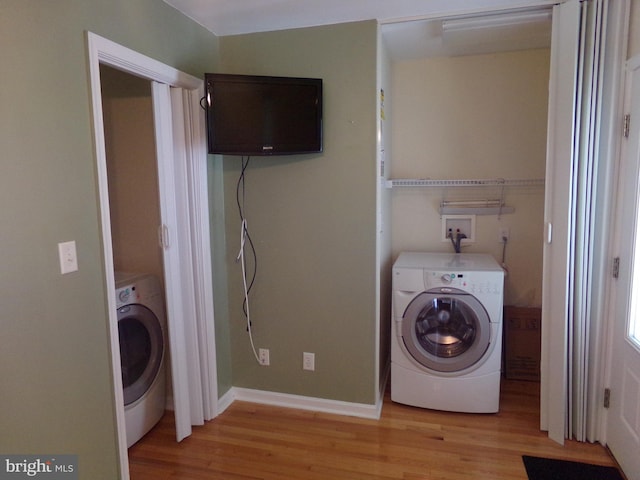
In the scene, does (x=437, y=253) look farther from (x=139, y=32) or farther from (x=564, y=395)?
(x=139, y=32)

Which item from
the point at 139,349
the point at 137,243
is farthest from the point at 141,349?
the point at 137,243

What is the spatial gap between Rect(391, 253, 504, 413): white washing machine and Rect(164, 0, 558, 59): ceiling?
1386 millimetres

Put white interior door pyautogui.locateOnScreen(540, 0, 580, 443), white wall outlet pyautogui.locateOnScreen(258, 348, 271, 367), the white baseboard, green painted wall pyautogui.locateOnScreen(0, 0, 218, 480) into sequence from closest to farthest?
1. green painted wall pyautogui.locateOnScreen(0, 0, 218, 480)
2. white interior door pyautogui.locateOnScreen(540, 0, 580, 443)
3. the white baseboard
4. white wall outlet pyautogui.locateOnScreen(258, 348, 271, 367)

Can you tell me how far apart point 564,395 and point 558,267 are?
2.28 feet

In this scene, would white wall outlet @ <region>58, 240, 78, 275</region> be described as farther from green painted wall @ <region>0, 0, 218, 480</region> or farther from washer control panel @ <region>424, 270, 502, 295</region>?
washer control panel @ <region>424, 270, 502, 295</region>

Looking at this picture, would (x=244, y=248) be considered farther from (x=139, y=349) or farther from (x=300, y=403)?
(x=300, y=403)

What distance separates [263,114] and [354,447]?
188 centimetres

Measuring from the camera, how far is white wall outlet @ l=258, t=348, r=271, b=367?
2688 millimetres

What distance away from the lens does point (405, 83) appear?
119 inches

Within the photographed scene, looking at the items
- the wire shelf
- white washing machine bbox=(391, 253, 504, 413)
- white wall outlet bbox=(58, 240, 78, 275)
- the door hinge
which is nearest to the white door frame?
white wall outlet bbox=(58, 240, 78, 275)

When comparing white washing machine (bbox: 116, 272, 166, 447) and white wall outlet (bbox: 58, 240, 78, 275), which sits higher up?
white wall outlet (bbox: 58, 240, 78, 275)

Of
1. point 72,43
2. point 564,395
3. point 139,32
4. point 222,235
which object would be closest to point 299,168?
point 222,235

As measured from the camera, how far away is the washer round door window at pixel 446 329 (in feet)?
8.01

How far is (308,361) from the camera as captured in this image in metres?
2.61
